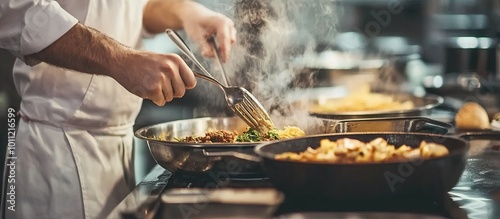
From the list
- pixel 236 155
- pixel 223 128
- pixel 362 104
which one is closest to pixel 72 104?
pixel 223 128

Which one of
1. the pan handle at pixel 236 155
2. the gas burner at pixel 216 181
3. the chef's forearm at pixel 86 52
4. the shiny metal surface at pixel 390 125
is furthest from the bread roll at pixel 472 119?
the chef's forearm at pixel 86 52

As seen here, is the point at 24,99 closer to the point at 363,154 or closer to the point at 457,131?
the point at 363,154

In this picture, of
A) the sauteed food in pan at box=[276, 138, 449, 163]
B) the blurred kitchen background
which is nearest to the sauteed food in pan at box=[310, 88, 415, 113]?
the blurred kitchen background

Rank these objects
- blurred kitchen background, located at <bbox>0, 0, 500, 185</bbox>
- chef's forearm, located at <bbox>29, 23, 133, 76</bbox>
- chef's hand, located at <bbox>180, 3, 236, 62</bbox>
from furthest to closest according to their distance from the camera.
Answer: blurred kitchen background, located at <bbox>0, 0, 500, 185</bbox>
chef's hand, located at <bbox>180, 3, 236, 62</bbox>
chef's forearm, located at <bbox>29, 23, 133, 76</bbox>

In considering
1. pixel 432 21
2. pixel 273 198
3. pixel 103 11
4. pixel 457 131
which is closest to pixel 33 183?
pixel 103 11

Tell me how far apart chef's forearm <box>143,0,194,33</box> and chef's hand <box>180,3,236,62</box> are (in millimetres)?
34

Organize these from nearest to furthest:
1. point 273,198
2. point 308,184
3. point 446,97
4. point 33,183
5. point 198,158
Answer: point 308,184 → point 273,198 → point 198,158 → point 33,183 → point 446,97

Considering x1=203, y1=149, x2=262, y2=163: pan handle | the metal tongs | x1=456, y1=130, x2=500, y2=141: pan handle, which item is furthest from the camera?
x1=456, y1=130, x2=500, y2=141: pan handle

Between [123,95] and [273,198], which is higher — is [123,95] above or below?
above

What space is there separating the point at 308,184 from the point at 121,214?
0.38 m

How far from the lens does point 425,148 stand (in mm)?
1488

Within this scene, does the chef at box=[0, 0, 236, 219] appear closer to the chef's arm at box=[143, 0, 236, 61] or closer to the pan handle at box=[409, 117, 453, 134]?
the chef's arm at box=[143, 0, 236, 61]

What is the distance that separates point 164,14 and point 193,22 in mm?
150

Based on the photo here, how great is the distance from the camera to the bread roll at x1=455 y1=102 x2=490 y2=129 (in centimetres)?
239
